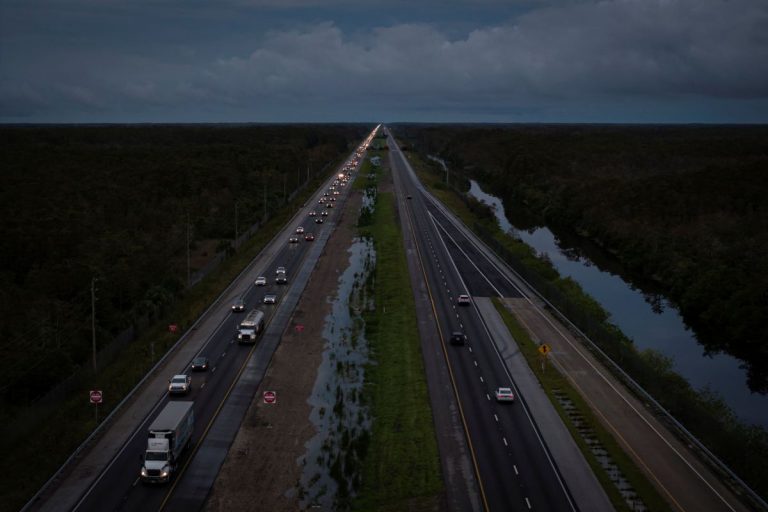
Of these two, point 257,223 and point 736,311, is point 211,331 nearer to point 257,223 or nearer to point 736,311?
point 736,311

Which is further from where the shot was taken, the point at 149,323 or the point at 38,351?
the point at 149,323

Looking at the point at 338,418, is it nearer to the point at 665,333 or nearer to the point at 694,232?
the point at 665,333

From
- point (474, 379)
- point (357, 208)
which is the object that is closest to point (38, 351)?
point (474, 379)

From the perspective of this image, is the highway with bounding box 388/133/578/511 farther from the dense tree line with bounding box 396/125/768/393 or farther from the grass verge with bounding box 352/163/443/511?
the dense tree line with bounding box 396/125/768/393

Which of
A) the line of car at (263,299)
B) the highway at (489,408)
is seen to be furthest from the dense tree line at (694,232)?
the line of car at (263,299)

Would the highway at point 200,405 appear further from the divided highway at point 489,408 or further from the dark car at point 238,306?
the divided highway at point 489,408

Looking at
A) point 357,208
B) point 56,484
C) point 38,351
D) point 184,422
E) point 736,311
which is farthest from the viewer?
point 357,208
